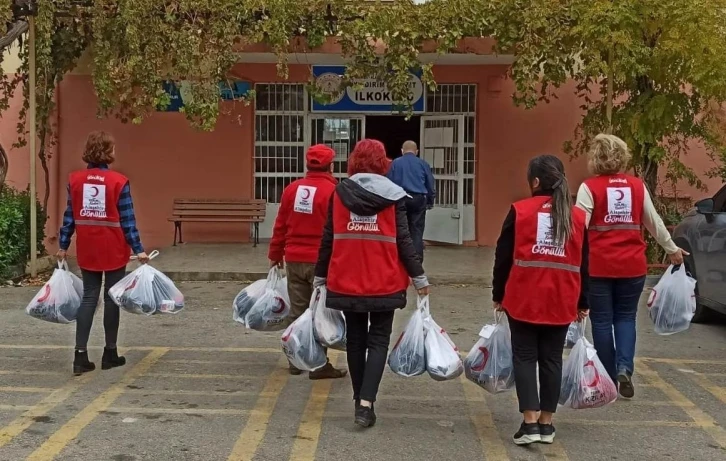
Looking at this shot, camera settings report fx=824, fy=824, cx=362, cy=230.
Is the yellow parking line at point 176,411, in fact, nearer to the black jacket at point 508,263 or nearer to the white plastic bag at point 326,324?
the white plastic bag at point 326,324

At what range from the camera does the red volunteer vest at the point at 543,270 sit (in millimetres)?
4340

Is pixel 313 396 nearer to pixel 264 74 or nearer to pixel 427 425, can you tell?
pixel 427 425

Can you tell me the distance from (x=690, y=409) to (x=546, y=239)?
6.19 feet

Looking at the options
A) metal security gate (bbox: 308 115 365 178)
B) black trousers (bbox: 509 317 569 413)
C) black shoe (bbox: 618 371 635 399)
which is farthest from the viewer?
metal security gate (bbox: 308 115 365 178)

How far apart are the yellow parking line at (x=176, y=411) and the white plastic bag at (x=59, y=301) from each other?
42.6 inches

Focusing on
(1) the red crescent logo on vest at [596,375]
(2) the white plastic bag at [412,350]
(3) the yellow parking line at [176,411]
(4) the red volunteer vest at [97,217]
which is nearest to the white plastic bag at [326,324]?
(2) the white plastic bag at [412,350]

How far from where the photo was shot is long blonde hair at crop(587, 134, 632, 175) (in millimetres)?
5090

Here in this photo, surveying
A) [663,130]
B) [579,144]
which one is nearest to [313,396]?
[663,130]

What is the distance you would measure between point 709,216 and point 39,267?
8.18 meters

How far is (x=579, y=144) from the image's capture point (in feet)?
39.1

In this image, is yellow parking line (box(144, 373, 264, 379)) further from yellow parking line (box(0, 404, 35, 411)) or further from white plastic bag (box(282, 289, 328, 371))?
white plastic bag (box(282, 289, 328, 371))

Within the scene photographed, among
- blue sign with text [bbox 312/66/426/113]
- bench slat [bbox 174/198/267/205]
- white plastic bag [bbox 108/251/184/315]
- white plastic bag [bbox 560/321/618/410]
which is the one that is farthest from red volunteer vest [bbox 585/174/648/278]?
bench slat [bbox 174/198/267/205]

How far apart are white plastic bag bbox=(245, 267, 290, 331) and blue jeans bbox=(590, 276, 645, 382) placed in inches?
81.9

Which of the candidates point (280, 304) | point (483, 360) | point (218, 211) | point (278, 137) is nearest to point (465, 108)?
point (278, 137)
